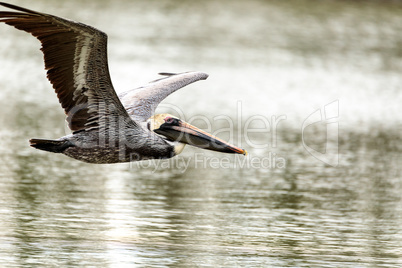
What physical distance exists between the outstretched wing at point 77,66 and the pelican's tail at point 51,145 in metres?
0.21

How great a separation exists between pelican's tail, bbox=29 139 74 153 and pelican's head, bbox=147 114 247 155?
3.29 feet

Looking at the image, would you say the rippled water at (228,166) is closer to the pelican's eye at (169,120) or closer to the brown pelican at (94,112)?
the brown pelican at (94,112)

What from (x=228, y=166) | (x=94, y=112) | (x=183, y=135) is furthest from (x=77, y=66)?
(x=228, y=166)

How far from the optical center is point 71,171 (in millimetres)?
11055

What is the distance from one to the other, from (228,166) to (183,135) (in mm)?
→ 3819

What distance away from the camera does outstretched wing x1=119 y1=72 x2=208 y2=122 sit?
9.08 metres

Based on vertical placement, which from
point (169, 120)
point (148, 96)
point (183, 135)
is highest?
point (148, 96)

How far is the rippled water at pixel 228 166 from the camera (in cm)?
774

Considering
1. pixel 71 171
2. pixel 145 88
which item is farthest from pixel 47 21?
pixel 71 171

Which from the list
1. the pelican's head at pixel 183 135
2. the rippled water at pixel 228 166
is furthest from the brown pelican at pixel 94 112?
the rippled water at pixel 228 166

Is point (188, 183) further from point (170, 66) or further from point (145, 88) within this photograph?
point (170, 66)

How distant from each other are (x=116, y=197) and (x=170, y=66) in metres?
11.1

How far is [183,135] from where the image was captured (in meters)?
8.50

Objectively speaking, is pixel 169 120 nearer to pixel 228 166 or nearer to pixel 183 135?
pixel 183 135
